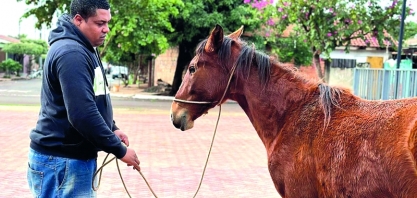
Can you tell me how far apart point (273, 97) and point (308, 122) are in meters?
0.36

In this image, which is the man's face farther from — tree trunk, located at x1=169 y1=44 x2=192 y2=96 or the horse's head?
tree trunk, located at x1=169 y1=44 x2=192 y2=96

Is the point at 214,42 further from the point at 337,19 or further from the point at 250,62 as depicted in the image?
the point at 337,19

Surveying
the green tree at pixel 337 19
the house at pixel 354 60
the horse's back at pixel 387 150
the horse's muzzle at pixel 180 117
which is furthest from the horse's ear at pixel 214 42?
the house at pixel 354 60

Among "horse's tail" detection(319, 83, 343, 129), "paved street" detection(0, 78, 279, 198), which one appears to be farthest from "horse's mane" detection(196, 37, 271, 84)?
"paved street" detection(0, 78, 279, 198)

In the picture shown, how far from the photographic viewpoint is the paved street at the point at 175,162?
652 cm

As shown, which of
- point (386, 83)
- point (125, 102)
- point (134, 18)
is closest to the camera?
point (386, 83)

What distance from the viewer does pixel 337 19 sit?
15594 millimetres

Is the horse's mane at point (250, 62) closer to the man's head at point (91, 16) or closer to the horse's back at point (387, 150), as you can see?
the horse's back at point (387, 150)

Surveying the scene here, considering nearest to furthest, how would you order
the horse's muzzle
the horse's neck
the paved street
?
1. the horse's neck
2. the horse's muzzle
3. the paved street

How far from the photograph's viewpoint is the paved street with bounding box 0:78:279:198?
6516 mm

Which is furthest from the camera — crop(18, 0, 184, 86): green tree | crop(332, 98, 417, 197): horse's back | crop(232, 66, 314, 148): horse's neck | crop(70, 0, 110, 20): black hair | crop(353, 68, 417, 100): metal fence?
crop(18, 0, 184, 86): green tree

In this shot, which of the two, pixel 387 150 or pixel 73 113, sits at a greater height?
pixel 73 113

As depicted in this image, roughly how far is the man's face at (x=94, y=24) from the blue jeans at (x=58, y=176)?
753mm

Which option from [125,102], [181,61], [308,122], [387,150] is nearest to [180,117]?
[308,122]
